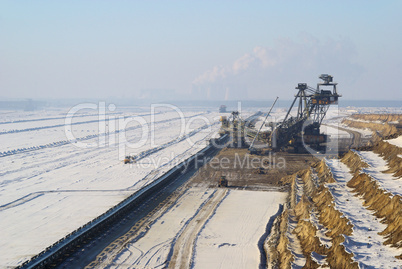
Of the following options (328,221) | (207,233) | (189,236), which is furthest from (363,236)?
(189,236)

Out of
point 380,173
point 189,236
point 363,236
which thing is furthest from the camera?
point 380,173

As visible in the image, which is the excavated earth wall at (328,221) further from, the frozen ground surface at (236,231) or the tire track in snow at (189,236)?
the tire track in snow at (189,236)

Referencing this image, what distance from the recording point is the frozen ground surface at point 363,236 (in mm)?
19875

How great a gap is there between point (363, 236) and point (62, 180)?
40.9m

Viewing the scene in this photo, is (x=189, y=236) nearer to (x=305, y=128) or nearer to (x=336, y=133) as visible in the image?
(x=305, y=128)

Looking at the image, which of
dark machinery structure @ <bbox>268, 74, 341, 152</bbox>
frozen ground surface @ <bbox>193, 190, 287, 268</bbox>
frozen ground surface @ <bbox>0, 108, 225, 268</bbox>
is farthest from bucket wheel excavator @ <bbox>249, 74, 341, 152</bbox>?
frozen ground surface @ <bbox>193, 190, 287, 268</bbox>

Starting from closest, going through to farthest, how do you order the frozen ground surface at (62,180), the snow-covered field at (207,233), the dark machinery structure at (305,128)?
the snow-covered field at (207,233) → the frozen ground surface at (62,180) → the dark machinery structure at (305,128)

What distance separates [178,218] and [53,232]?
10887 mm

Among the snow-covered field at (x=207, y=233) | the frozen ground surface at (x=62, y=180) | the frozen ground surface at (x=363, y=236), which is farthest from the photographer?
the frozen ground surface at (x=62, y=180)

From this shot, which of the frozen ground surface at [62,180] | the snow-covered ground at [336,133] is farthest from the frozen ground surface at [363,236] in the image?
the snow-covered ground at [336,133]

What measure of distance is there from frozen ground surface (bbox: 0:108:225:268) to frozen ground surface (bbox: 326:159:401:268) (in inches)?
869

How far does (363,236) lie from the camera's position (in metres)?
23.1

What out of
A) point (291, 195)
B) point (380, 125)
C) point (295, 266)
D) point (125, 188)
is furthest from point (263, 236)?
point (380, 125)

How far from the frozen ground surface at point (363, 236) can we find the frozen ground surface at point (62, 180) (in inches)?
869
